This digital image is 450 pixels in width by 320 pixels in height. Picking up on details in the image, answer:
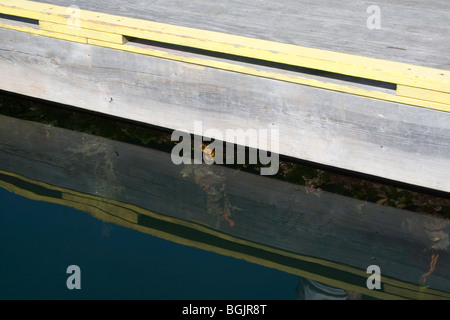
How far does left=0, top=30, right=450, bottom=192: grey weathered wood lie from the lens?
Result: 3.49m

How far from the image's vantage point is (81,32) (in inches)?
154

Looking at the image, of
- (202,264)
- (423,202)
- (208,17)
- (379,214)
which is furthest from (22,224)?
(423,202)

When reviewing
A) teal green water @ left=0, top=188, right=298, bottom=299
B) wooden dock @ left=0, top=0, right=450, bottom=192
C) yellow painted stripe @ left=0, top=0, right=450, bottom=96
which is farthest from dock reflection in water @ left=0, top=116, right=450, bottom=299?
yellow painted stripe @ left=0, top=0, right=450, bottom=96

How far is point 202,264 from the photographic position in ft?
11.8

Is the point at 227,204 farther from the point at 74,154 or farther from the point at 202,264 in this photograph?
the point at 74,154

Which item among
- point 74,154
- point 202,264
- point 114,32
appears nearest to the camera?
point 202,264

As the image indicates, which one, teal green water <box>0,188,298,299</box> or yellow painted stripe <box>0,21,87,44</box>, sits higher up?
yellow painted stripe <box>0,21,87,44</box>

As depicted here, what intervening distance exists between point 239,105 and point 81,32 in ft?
3.14

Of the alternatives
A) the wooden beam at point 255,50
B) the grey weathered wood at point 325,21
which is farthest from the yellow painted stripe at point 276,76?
the grey weathered wood at point 325,21

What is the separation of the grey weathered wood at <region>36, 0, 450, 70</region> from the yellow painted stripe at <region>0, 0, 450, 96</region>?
0.61ft

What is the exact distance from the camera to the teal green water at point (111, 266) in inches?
134

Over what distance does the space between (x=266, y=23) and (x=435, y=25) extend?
36.0 inches

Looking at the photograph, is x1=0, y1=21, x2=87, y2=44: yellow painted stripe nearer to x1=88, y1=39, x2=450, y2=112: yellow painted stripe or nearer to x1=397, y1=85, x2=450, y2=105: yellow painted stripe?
x1=88, y1=39, x2=450, y2=112: yellow painted stripe

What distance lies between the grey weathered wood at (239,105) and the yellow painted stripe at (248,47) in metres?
0.15
